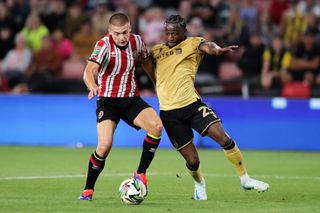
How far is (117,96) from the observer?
33.6 feet

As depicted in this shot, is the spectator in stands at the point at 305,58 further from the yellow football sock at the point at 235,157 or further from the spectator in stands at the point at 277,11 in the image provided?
the yellow football sock at the point at 235,157

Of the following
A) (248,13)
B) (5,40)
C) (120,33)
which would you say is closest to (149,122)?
(120,33)

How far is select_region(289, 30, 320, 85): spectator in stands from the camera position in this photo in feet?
66.3

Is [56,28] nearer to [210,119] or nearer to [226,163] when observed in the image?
[226,163]

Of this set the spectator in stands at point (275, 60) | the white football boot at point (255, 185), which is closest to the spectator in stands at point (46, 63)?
the spectator in stands at point (275, 60)

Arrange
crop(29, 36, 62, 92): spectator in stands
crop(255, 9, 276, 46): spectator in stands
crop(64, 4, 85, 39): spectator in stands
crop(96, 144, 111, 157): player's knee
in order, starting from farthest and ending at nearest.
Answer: crop(64, 4, 85, 39): spectator in stands, crop(255, 9, 276, 46): spectator in stands, crop(29, 36, 62, 92): spectator in stands, crop(96, 144, 111, 157): player's knee

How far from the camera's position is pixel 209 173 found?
43.9 ft

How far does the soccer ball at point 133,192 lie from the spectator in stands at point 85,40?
1210cm

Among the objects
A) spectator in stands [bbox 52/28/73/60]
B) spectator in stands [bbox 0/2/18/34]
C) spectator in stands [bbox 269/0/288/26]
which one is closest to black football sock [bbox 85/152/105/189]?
spectator in stands [bbox 52/28/73/60]

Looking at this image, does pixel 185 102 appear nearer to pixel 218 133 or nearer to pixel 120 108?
pixel 218 133

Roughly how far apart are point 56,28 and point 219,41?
15.1 ft

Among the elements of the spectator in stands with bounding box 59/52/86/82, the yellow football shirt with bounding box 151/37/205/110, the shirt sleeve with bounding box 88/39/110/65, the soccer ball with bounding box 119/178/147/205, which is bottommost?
the spectator in stands with bounding box 59/52/86/82

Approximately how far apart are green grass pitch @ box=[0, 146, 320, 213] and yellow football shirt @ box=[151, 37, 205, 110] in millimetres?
1164

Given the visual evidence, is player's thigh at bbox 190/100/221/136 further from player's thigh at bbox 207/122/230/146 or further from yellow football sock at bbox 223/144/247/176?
yellow football sock at bbox 223/144/247/176
